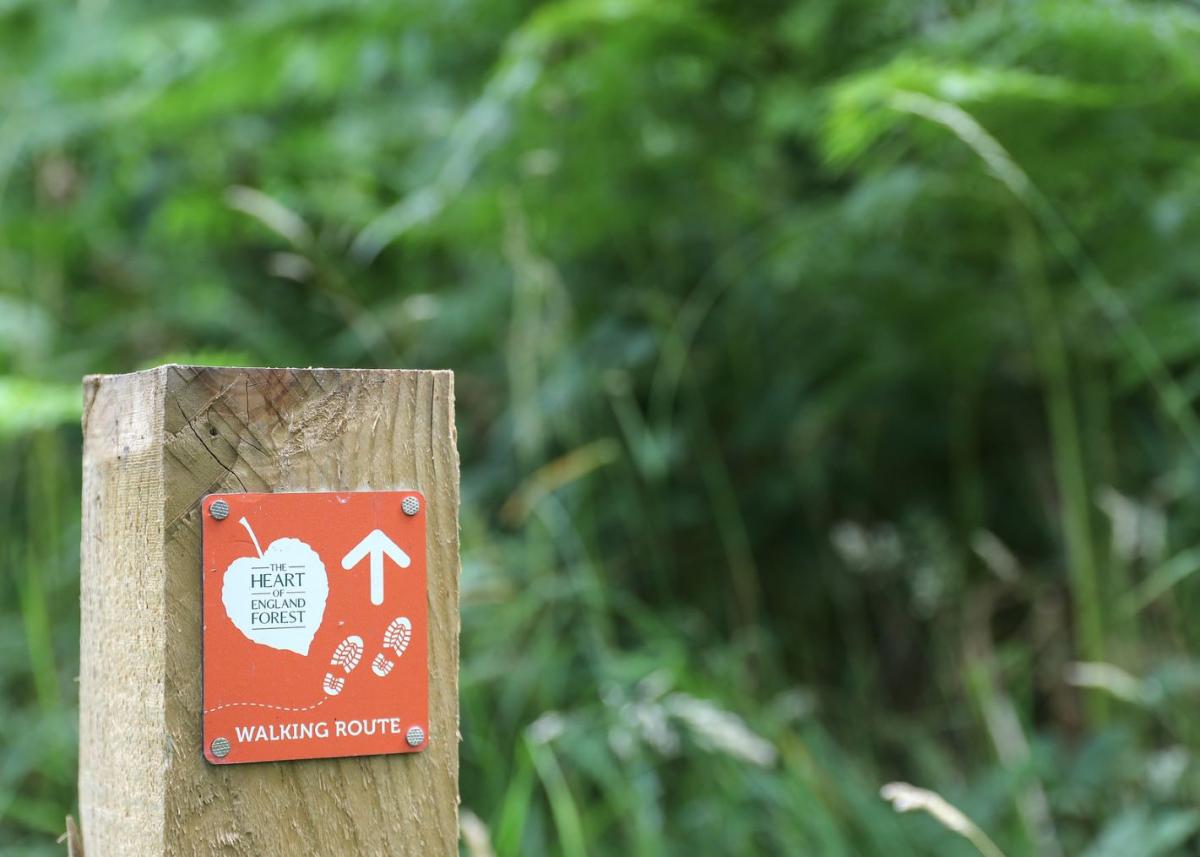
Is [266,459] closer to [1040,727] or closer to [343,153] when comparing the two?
[343,153]

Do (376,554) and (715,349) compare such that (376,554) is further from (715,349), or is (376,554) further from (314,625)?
(715,349)

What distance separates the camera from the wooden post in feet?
2.93

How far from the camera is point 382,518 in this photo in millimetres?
951

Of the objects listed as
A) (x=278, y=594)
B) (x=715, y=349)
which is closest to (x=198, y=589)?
(x=278, y=594)

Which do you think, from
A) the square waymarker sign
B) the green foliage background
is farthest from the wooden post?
the green foliage background

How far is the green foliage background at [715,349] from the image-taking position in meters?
2.09

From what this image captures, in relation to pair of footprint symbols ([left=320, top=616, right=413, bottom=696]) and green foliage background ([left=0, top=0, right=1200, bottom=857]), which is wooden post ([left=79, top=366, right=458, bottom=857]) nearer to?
pair of footprint symbols ([left=320, top=616, right=413, bottom=696])

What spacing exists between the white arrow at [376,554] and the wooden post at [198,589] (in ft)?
0.10

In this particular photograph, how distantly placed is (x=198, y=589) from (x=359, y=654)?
0.12 m

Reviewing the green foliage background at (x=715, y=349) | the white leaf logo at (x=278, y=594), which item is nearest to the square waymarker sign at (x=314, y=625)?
the white leaf logo at (x=278, y=594)

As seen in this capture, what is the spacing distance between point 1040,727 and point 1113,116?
4.71 feet

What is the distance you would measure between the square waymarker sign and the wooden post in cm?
1

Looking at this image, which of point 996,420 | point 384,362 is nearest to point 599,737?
point 384,362

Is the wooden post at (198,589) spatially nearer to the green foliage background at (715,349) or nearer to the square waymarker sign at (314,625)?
the square waymarker sign at (314,625)
